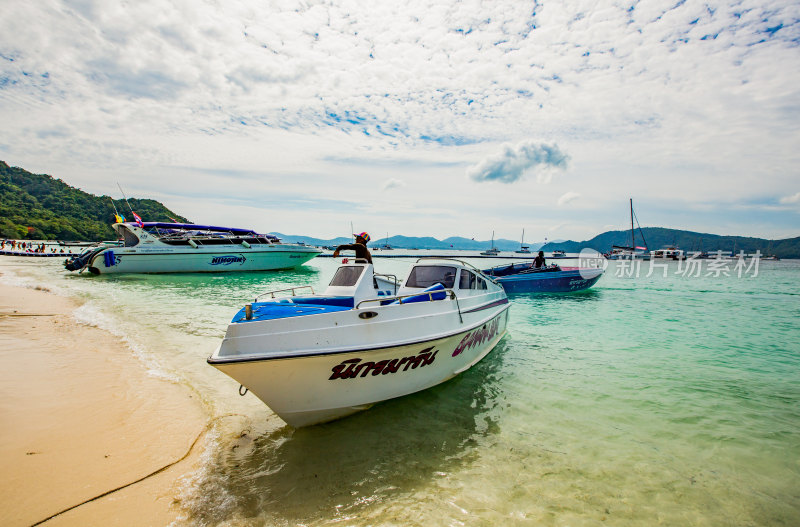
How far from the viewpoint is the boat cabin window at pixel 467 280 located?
802 cm

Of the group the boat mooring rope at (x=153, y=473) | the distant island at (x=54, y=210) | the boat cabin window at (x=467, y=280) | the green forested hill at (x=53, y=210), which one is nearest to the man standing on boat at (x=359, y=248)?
the boat cabin window at (x=467, y=280)

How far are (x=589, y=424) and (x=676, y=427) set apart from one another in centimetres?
142

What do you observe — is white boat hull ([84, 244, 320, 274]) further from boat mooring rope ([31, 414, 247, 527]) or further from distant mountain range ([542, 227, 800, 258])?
distant mountain range ([542, 227, 800, 258])

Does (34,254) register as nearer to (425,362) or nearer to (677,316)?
(425,362)

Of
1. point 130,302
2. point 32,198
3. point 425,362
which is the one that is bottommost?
point 130,302

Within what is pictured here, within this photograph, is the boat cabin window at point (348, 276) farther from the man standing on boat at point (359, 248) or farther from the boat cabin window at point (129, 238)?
the boat cabin window at point (129, 238)

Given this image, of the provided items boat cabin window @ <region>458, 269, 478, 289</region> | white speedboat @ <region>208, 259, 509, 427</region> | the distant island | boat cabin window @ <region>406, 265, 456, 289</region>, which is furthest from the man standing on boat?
the distant island

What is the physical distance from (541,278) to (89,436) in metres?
21.5

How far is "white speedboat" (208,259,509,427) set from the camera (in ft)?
14.1

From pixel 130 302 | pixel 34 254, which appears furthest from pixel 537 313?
pixel 34 254

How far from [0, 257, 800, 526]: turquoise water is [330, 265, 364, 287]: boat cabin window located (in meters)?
2.31

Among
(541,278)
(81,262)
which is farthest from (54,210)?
(541,278)

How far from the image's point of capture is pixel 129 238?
30.2 meters

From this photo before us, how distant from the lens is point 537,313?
53.3 feet
